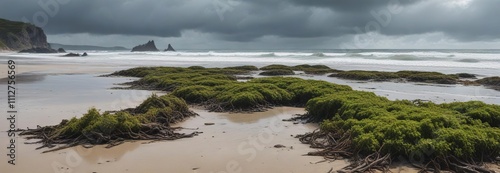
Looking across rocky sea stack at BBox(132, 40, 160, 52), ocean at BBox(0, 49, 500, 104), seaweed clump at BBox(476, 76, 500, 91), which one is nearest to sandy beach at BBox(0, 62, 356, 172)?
ocean at BBox(0, 49, 500, 104)

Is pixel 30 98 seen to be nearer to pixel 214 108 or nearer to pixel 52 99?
pixel 52 99

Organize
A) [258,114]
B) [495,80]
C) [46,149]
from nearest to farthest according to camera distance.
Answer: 1. [46,149]
2. [258,114]
3. [495,80]

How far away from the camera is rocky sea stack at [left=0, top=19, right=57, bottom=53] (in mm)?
113812

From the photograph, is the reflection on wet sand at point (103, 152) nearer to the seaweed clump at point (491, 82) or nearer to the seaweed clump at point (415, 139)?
the seaweed clump at point (415, 139)

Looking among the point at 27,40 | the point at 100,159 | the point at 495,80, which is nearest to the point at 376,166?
the point at 100,159

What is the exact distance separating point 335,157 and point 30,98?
1003 cm

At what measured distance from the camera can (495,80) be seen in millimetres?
20359

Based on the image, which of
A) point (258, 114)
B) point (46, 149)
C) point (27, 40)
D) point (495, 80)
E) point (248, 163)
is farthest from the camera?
point (27, 40)

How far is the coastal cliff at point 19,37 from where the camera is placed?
114250mm

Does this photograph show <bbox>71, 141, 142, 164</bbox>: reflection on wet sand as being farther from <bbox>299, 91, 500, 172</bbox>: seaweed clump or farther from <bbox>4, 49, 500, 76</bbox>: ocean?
<bbox>4, 49, 500, 76</bbox>: ocean

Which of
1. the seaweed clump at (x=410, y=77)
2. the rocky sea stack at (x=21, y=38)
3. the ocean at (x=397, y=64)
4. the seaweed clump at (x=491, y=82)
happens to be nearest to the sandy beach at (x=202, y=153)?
the ocean at (x=397, y=64)

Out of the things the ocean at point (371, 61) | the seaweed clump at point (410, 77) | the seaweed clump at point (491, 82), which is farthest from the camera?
the ocean at point (371, 61)

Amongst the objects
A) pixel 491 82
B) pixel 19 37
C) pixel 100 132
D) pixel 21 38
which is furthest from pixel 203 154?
pixel 21 38

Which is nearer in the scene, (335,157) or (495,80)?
(335,157)
